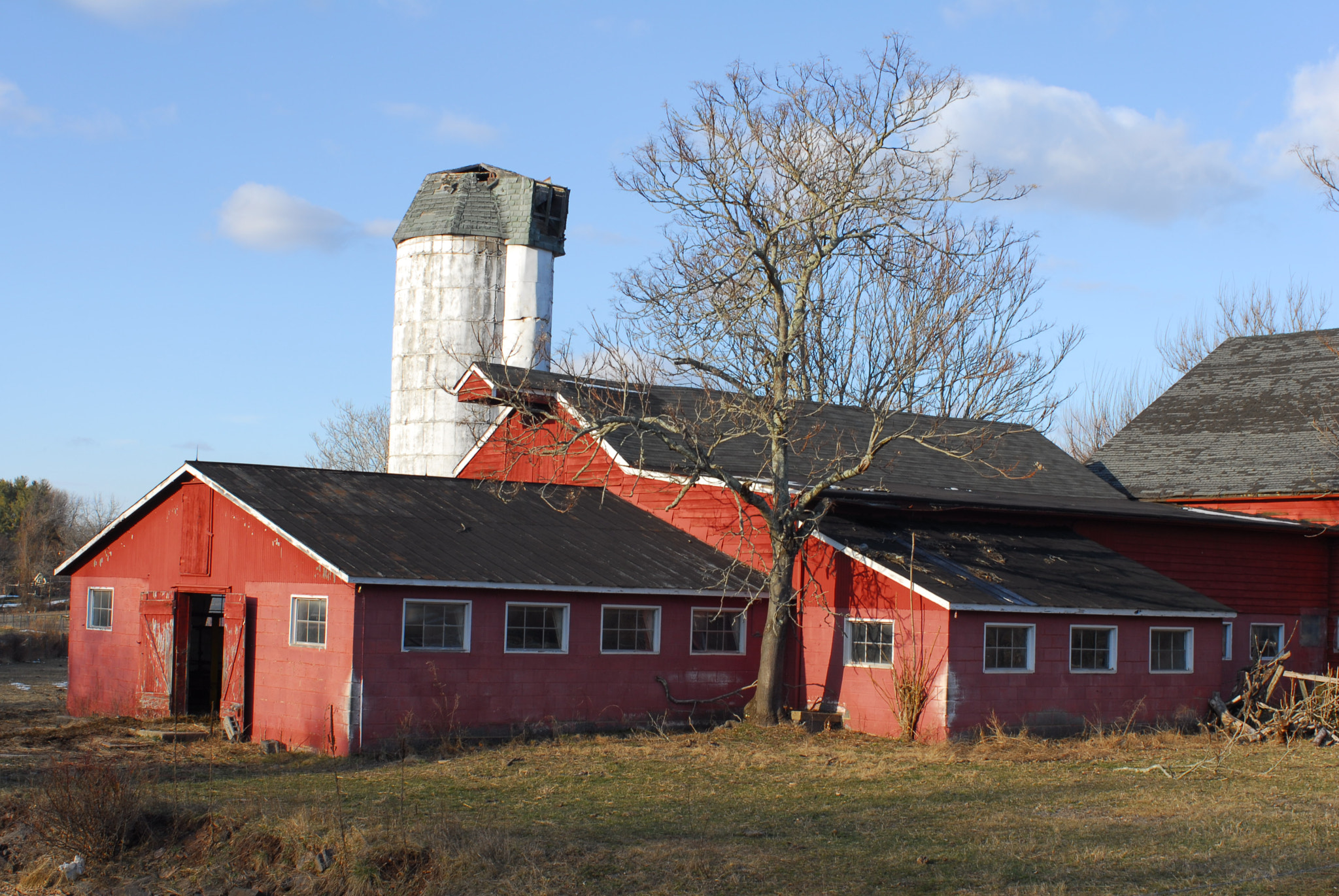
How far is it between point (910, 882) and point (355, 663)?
29.1 ft

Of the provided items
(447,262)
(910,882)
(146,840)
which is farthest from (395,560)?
(447,262)

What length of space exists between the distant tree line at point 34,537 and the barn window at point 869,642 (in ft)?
101

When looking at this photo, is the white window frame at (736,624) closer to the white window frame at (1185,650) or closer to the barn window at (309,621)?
the barn window at (309,621)

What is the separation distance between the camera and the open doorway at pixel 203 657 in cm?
2038

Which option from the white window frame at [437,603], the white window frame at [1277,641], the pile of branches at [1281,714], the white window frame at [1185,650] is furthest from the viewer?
the white window frame at [1277,641]

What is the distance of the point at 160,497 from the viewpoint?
2008 cm

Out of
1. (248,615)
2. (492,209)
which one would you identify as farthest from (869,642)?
(492,209)

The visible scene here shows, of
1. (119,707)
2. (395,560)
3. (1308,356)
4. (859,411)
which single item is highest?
(1308,356)

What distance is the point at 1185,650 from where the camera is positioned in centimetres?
2045

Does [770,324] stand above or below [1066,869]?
above

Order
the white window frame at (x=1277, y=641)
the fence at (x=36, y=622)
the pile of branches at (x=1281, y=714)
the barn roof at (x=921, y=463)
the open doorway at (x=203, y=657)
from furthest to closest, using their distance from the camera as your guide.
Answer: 1. the fence at (x=36, y=622)
2. the white window frame at (x=1277, y=641)
3. the barn roof at (x=921, y=463)
4. the open doorway at (x=203, y=657)
5. the pile of branches at (x=1281, y=714)

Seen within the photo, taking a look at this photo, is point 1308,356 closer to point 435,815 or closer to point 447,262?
point 447,262

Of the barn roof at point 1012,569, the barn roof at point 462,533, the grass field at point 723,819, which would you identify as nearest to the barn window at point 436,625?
the barn roof at point 462,533

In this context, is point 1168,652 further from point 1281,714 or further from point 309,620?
point 309,620
